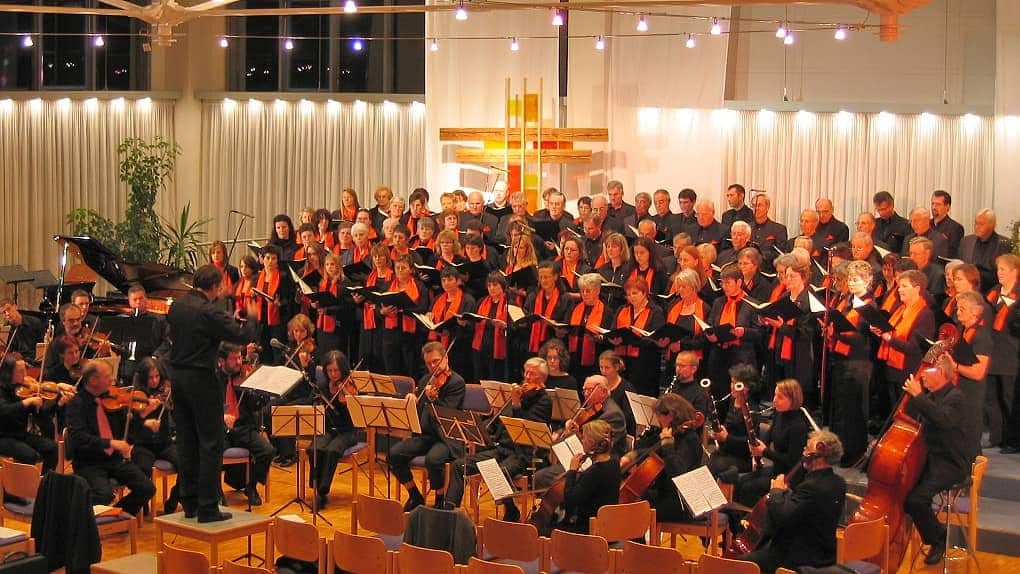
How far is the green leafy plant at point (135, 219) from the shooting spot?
1410cm

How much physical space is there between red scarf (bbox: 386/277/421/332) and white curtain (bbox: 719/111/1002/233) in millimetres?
4358

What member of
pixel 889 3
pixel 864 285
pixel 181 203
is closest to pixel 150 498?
pixel 864 285

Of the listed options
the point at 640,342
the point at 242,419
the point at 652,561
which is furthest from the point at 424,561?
the point at 640,342

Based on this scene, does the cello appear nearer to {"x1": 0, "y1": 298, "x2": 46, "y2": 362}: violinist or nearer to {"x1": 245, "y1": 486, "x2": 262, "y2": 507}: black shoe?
{"x1": 245, "y1": 486, "x2": 262, "y2": 507}: black shoe

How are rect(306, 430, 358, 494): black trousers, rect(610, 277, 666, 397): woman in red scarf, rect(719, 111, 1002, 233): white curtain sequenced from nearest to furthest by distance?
1. rect(306, 430, 358, 494): black trousers
2. rect(610, 277, 666, 397): woman in red scarf
3. rect(719, 111, 1002, 233): white curtain

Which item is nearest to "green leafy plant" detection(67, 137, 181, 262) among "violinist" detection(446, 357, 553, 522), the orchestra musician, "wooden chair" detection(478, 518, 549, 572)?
"violinist" detection(446, 357, 553, 522)

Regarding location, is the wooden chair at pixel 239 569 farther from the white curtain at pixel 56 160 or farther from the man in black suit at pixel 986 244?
the white curtain at pixel 56 160

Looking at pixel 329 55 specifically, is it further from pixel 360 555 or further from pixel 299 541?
pixel 360 555

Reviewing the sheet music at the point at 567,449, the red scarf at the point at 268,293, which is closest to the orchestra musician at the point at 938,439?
the sheet music at the point at 567,449

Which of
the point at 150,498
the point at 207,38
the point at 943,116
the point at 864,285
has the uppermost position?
the point at 207,38

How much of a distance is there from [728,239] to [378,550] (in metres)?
5.46

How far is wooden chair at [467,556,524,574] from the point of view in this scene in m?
5.29

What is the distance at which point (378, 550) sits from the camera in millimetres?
5852

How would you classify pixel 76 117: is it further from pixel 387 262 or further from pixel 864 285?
pixel 864 285
